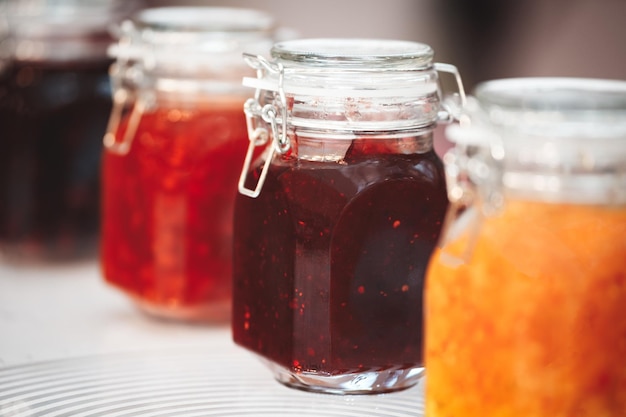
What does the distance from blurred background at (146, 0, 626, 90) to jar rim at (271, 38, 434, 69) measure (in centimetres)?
151

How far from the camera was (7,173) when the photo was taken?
1.20 metres

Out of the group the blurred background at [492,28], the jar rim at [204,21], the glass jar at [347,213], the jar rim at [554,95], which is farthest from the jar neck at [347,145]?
the blurred background at [492,28]

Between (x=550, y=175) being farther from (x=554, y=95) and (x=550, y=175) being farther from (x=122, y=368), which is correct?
(x=122, y=368)

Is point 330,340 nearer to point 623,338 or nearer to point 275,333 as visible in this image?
point 275,333

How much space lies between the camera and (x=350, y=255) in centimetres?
76

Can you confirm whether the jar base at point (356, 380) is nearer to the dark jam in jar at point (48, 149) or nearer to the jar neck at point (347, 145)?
the jar neck at point (347, 145)

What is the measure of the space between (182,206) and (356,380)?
0.28 meters

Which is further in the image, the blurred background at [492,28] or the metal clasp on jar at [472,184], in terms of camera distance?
the blurred background at [492,28]

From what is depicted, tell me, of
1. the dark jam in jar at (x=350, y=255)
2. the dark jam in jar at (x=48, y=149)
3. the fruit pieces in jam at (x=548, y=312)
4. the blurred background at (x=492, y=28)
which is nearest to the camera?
the fruit pieces in jam at (x=548, y=312)

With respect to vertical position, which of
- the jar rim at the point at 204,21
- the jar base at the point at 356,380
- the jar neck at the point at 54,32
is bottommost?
the jar base at the point at 356,380

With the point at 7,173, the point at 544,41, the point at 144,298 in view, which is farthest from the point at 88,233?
the point at 544,41

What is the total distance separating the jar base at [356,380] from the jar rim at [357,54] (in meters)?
0.24

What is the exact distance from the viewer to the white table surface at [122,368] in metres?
0.80

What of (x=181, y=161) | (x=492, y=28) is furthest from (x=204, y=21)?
(x=492, y=28)
